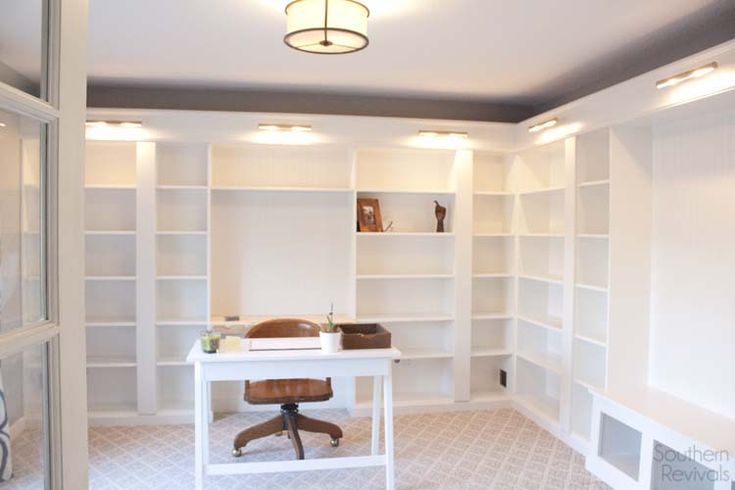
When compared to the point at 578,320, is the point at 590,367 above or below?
below

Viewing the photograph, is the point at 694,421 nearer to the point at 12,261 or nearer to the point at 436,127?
the point at 436,127

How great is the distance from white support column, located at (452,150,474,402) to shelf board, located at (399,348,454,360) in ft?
0.29

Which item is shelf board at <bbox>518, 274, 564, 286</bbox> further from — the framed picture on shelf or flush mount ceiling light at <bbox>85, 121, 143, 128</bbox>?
flush mount ceiling light at <bbox>85, 121, 143, 128</bbox>

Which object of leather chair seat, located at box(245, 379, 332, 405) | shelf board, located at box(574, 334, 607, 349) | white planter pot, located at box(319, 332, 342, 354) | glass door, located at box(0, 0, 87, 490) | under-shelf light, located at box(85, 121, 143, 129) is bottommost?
leather chair seat, located at box(245, 379, 332, 405)

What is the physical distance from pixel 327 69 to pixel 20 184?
331cm

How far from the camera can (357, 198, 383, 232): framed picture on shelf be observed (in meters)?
4.45

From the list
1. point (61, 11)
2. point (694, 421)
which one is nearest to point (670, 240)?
point (694, 421)

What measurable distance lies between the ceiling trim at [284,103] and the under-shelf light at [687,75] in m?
2.02

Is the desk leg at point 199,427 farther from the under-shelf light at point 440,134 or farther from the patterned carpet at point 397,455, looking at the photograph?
the under-shelf light at point 440,134

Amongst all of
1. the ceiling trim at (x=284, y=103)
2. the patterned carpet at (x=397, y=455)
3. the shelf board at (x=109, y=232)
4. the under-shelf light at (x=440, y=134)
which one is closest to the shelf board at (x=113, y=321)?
the shelf board at (x=109, y=232)

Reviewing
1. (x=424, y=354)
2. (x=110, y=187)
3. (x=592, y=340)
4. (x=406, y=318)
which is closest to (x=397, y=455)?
(x=424, y=354)

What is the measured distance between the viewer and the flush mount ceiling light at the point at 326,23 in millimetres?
2379

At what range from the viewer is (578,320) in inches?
150

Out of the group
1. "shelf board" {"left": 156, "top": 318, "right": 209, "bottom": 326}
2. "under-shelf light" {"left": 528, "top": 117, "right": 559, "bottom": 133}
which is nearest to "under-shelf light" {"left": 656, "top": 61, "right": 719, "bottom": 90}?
"under-shelf light" {"left": 528, "top": 117, "right": 559, "bottom": 133}
